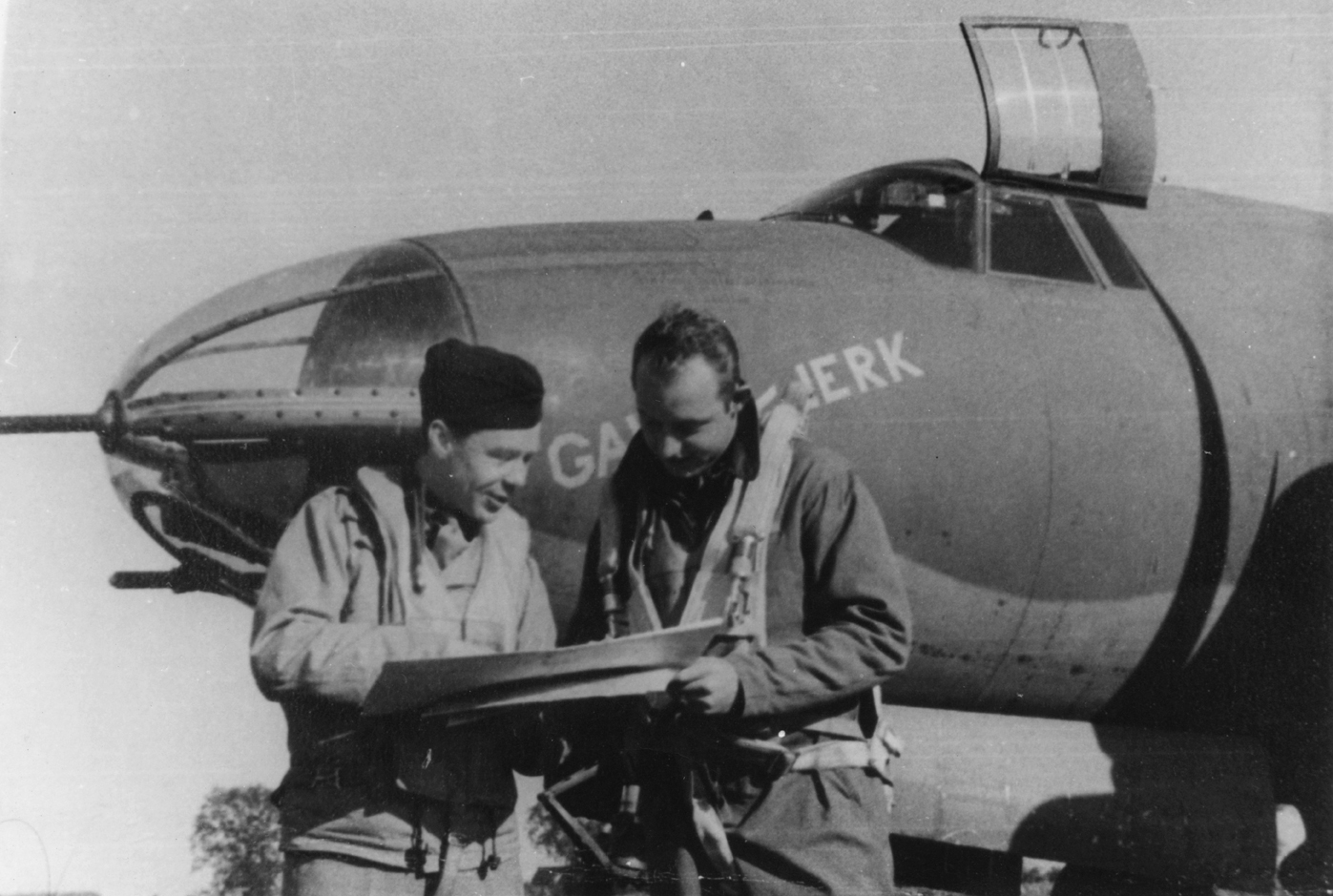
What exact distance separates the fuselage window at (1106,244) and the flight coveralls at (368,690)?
7.73ft

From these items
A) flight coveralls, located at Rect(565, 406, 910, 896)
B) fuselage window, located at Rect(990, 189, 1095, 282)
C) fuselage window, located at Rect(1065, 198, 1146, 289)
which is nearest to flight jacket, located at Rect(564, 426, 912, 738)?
flight coveralls, located at Rect(565, 406, 910, 896)

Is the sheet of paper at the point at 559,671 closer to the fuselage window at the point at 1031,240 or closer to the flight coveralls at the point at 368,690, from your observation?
the flight coveralls at the point at 368,690

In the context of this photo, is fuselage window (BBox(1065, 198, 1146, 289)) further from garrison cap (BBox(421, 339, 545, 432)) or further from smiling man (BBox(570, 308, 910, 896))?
garrison cap (BBox(421, 339, 545, 432))

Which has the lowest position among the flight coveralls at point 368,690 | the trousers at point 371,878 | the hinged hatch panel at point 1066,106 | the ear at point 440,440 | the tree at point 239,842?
the tree at point 239,842

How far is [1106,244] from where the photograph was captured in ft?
16.2

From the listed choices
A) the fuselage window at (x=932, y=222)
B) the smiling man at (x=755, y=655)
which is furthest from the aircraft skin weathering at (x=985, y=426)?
the smiling man at (x=755, y=655)

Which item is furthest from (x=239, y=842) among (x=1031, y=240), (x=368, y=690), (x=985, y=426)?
(x=1031, y=240)

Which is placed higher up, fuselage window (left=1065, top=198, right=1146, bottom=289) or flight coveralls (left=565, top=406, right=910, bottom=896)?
fuselage window (left=1065, top=198, right=1146, bottom=289)

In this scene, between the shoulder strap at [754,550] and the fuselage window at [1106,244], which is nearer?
the shoulder strap at [754,550]

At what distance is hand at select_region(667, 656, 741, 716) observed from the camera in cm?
345

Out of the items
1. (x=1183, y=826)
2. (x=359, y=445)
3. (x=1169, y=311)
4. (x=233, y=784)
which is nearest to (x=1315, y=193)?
(x=1169, y=311)

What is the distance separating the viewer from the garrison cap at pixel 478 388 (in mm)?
3934

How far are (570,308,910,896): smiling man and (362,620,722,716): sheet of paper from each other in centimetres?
7

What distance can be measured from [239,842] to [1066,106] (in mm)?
3671
